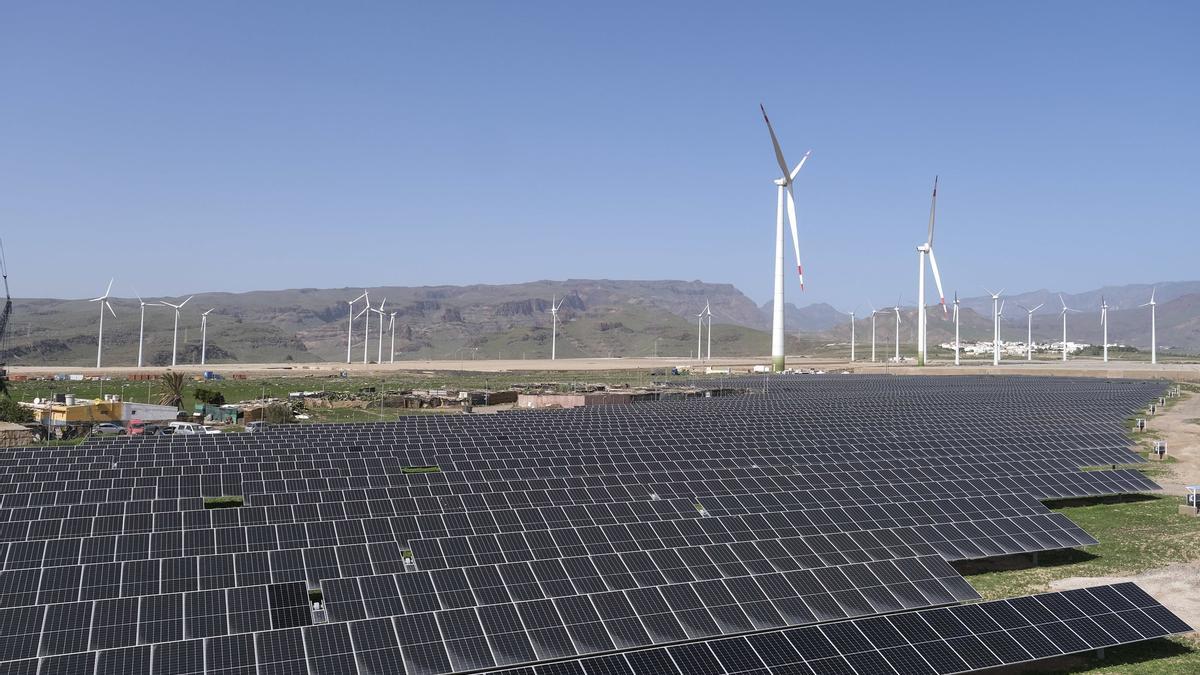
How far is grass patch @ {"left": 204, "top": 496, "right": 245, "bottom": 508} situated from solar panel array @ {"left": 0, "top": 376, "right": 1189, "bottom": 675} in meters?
0.31

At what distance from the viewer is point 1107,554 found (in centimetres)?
2836

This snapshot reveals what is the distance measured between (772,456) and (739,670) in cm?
2264

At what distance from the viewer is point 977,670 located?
1642 cm

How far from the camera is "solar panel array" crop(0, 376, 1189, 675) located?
1622 cm

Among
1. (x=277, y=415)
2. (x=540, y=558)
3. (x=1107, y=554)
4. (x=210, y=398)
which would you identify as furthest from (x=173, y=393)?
(x=1107, y=554)

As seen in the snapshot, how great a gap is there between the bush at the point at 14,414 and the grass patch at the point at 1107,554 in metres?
66.1

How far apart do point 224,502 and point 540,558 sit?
14.3 meters

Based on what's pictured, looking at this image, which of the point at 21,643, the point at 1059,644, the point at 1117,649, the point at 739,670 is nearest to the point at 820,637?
the point at 739,670

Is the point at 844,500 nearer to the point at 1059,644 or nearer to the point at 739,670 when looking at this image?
the point at 1059,644

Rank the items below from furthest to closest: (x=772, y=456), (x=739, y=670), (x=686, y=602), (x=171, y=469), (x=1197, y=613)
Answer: (x=772, y=456) → (x=171, y=469) → (x=1197, y=613) → (x=686, y=602) → (x=739, y=670)

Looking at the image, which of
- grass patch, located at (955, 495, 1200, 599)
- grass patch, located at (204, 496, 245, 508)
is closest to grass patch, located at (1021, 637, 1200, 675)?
grass patch, located at (955, 495, 1200, 599)

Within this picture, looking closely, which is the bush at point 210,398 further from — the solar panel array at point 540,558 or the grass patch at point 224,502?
the grass patch at point 224,502

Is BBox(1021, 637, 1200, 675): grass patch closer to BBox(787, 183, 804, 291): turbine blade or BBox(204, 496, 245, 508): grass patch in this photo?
BBox(204, 496, 245, 508): grass patch

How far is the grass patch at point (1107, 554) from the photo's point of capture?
84.0ft
